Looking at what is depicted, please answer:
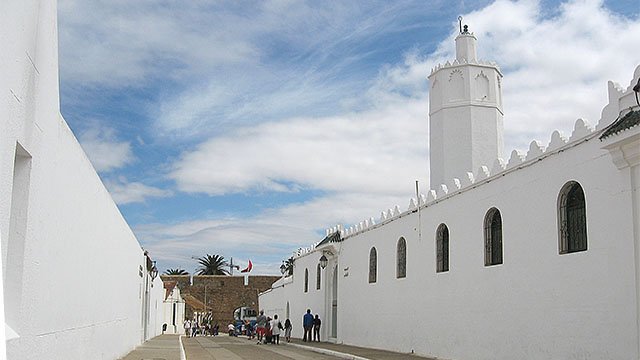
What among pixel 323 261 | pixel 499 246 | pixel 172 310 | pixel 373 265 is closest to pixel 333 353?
pixel 373 265

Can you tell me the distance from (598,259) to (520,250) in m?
2.61

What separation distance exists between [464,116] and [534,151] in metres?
9.45

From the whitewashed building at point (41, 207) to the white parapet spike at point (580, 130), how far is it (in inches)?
314

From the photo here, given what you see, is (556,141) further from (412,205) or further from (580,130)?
(412,205)

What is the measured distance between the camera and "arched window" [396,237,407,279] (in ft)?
66.6

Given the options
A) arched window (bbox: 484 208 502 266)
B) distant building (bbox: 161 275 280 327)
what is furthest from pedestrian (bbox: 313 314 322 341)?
distant building (bbox: 161 275 280 327)

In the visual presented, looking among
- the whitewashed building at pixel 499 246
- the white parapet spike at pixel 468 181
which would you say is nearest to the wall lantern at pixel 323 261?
the whitewashed building at pixel 499 246

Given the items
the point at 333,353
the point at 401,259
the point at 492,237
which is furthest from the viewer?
the point at 333,353

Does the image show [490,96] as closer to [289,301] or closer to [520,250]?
[520,250]

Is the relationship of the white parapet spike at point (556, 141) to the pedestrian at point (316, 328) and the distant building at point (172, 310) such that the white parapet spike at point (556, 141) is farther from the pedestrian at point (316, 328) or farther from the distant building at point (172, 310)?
the distant building at point (172, 310)

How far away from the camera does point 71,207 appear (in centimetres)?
874

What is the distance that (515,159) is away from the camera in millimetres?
13984

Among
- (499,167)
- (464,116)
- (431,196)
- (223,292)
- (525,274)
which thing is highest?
(464,116)

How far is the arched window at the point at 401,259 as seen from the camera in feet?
66.6
